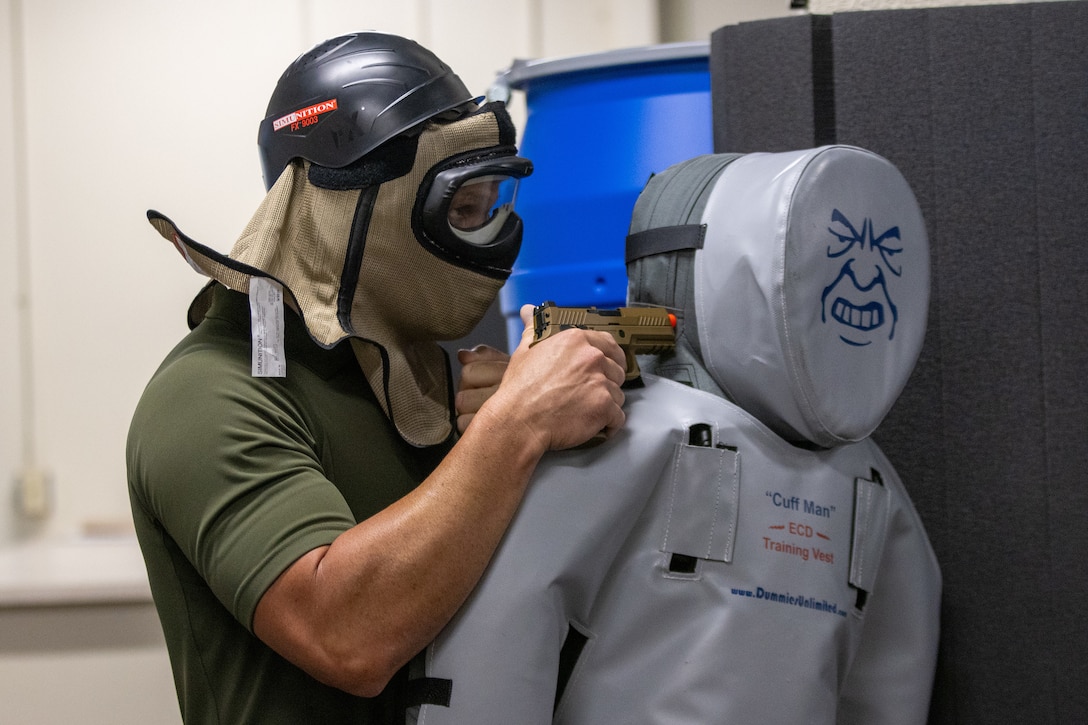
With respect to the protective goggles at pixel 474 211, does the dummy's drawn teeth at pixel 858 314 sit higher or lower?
lower

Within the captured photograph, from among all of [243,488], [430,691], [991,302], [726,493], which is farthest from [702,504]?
[991,302]

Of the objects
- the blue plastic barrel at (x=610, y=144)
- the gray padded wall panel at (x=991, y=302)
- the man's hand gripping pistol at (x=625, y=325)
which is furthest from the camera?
the blue plastic barrel at (x=610, y=144)

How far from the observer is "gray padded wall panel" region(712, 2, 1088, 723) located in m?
1.32

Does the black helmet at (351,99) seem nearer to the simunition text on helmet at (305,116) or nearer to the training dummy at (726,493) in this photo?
the simunition text on helmet at (305,116)

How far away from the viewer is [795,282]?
1.01 metres

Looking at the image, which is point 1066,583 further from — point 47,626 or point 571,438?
point 47,626

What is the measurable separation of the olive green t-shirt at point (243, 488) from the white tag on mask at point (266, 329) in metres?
0.02

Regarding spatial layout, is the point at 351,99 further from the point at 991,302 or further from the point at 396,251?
the point at 991,302

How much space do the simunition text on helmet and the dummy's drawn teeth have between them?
0.61 m

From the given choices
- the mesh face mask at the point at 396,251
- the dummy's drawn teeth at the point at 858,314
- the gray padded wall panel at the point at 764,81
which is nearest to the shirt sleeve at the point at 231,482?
the mesh face mask at the point at 396,251

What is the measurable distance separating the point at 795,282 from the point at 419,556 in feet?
1.55

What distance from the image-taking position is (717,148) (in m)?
1.41

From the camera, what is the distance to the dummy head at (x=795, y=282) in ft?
3.33

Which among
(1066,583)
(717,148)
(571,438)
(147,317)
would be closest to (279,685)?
(571,438)
